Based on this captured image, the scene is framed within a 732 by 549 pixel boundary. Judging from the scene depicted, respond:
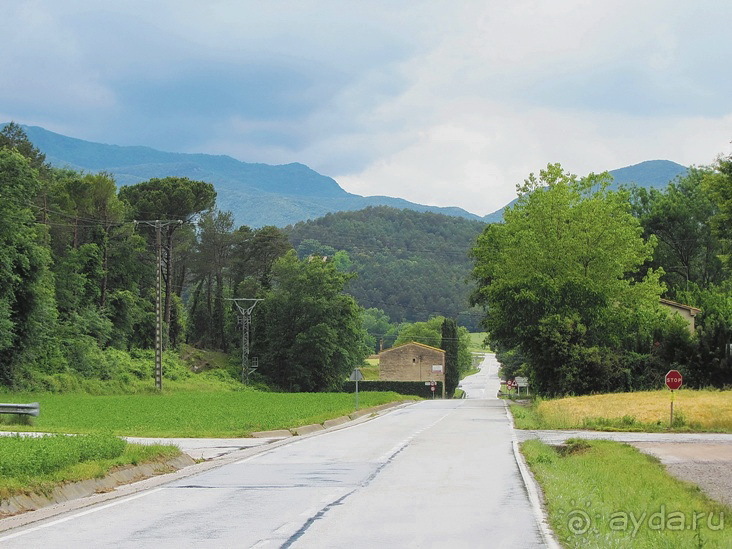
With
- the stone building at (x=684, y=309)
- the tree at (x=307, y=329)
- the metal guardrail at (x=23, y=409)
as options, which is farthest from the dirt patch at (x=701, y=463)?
the tree at (x=307, y=329)

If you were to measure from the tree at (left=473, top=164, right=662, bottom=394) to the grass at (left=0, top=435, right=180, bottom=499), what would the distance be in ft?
145

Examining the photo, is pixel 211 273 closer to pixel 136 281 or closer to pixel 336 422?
pixel 136 281

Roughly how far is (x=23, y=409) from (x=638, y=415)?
26.8m

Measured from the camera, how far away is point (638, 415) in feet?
124

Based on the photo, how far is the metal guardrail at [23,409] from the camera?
52.7 ft

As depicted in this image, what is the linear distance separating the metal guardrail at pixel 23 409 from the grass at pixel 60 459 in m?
0.54

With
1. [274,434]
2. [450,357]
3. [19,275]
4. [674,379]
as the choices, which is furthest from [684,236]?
[274,434]

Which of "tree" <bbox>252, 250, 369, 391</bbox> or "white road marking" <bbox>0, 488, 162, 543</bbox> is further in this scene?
"tree" <bbox>252, 250, 369, 391</bbox>

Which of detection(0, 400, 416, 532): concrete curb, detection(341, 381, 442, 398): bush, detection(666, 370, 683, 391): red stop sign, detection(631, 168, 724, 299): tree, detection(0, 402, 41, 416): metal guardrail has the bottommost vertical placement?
detection(341, 381, 442, 398): bush

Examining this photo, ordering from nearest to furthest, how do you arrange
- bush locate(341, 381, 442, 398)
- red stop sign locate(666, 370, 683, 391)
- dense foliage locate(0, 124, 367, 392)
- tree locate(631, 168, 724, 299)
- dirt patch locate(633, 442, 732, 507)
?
dirt patch locate(633, 442, 732, 507) → red stop sign locate(666, 370, 683, 391) → dense foliage locate(0, 124, 367, 392) → tree locate(631, 168, 724, 299) → bush locate(341, 381, 442, 398)

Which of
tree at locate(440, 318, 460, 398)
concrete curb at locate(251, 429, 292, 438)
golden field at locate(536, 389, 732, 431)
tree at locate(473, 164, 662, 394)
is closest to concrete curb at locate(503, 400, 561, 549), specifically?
concrete curb at locate(251, 429, 292, 438)

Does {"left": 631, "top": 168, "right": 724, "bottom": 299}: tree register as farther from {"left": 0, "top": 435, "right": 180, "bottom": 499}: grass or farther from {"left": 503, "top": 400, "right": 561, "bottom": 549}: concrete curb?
{"left": 0, "top": 435, "right": 180, "bottom": 499}: grass

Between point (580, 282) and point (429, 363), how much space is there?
72.5 metres

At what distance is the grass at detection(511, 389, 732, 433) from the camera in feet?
113
